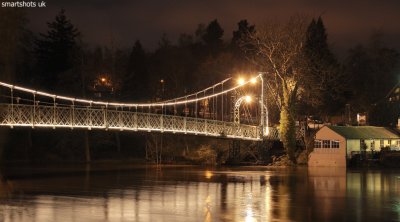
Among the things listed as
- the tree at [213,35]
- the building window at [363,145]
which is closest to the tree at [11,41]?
the building window at [363,145]

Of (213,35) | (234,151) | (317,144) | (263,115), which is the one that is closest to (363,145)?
(317,144)

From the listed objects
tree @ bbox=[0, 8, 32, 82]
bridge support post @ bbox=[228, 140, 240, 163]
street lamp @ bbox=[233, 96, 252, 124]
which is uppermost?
tree @ bbox=[0, 8, 32, 82]

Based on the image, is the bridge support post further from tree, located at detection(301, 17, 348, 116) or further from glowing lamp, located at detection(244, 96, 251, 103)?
tree, located at detection(301, 17, 348, 116)

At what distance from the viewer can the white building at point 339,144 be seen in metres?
76.9

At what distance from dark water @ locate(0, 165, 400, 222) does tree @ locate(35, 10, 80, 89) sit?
126 feet

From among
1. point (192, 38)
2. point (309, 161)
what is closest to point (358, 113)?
point (309, 161)

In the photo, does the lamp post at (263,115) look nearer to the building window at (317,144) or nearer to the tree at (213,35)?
the building window at (317,144)

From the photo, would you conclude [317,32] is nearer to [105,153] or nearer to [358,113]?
[358,113]

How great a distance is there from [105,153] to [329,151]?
37230 millimetres

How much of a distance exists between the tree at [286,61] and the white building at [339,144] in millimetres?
3224

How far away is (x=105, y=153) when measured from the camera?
103m

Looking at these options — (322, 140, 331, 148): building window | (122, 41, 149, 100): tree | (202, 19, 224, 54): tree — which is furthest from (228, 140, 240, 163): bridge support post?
(202, 19, 224, 54): tree

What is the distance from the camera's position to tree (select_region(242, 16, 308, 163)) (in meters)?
78.6

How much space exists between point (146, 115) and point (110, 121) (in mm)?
3999
